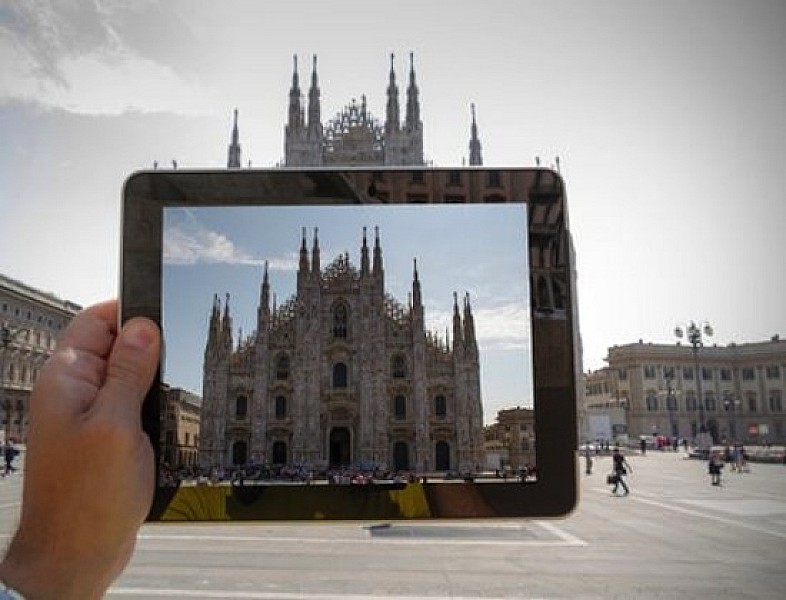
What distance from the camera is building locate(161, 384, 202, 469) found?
6.10 ft

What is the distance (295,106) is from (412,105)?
36.2 ft

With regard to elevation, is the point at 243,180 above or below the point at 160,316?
above

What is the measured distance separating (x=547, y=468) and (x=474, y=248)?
2.26ft

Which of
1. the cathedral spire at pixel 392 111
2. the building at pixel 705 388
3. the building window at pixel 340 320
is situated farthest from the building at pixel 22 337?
the building at pixel 705 388

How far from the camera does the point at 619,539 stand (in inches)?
492

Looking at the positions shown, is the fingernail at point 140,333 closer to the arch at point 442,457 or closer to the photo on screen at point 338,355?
the photo on screen at point 338,355

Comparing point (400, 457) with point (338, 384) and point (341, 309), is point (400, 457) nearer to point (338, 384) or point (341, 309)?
point (338, 384)

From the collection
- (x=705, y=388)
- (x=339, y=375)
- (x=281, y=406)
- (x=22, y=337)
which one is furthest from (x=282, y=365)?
(x=705, y=388)

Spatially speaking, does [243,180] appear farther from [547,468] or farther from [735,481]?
[735,481]

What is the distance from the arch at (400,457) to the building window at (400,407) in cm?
14

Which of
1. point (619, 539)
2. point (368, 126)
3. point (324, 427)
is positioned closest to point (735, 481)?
point (619, 539)

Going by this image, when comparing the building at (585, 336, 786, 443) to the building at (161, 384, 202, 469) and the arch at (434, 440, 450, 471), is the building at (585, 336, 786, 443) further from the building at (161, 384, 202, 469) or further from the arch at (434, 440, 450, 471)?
the building at (161, 384, 202, 469)

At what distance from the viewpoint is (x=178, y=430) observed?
193 cm

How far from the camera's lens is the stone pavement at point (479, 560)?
→ 8.67 m
